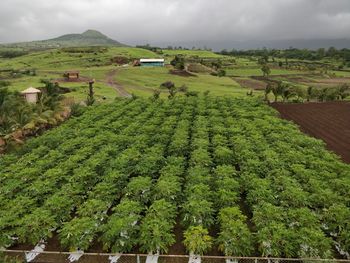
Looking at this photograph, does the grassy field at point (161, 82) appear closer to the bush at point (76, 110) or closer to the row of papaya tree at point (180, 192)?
the bush at point (76, 110)

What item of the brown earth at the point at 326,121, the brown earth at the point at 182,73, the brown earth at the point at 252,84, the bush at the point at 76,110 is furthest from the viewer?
the brown earth at the point at 182,73

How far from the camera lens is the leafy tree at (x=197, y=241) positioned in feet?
44.3

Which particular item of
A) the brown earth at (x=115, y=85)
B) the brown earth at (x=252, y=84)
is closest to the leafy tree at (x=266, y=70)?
the brown earth at (x=252, y=84)

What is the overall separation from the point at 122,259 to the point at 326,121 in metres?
32.3

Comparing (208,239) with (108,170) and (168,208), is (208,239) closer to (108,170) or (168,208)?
(168,208)

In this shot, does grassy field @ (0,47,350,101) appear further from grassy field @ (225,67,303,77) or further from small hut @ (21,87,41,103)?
small hut @ (21,87,41,103)

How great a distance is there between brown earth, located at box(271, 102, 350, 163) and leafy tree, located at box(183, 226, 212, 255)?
16.0 metres

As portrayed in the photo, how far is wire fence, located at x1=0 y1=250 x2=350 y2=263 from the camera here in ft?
42.8

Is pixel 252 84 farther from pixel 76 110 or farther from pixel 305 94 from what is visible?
pixel 76 110

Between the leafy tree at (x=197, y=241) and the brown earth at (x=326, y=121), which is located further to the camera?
the brown earth at (x=326, y=121)

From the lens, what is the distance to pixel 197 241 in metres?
13.6

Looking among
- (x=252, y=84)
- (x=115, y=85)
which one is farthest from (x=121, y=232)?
(x=252, y=84)

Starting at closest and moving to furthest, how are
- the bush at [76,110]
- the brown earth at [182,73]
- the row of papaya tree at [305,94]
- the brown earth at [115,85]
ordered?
the bush at [76,110]
the row of papaya tree at [305,94]
the brown earth at [115,85]
the brown earth at [182,73]

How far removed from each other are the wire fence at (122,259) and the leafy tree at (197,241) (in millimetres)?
357
